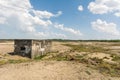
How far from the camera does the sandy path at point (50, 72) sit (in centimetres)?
1325

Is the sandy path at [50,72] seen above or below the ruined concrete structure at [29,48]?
below

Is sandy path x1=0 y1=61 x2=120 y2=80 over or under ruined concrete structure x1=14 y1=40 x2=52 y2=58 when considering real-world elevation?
under

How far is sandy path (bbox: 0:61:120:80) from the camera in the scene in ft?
43.5

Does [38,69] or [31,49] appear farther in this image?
[31,49]

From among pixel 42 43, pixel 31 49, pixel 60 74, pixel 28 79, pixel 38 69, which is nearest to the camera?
pixel 28 79

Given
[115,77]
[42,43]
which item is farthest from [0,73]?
[42,43]

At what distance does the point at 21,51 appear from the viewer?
83.0 feet

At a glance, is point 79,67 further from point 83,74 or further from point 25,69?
point 25,69

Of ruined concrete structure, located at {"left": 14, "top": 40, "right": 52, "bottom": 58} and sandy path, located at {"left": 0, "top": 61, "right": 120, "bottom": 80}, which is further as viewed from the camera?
ruined concrete structure, located at {"left": 14, "top": 40, "right": 52, "bottom": 58}

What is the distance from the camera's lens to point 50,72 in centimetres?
1429

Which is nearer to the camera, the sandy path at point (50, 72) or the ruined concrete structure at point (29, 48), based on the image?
the sandy path at point (50, 72)

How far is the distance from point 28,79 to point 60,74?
2.21 metres

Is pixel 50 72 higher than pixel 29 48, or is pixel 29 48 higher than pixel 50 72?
pixel 29 48

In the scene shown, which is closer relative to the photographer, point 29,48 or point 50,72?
point 50,72
